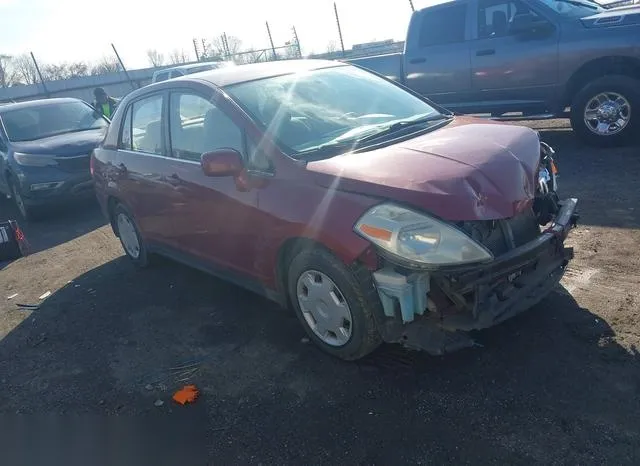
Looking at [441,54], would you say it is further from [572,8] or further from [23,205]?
[23,205]

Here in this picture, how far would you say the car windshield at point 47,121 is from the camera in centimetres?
902

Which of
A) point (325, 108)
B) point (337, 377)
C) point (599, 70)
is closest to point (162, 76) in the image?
point (599, 70)

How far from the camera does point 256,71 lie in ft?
14.2

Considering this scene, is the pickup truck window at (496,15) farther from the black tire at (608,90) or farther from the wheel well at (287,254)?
the wheel well at (287,254)

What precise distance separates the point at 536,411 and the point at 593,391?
347 millimetres

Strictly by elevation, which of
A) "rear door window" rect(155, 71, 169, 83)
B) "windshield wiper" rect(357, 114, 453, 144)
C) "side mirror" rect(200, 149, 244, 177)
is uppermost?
"rear door window" rect(155, 71, 169, 83)

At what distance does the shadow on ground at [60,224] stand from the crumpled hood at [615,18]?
286 inches

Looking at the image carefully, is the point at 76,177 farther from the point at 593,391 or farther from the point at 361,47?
the point at 361,47

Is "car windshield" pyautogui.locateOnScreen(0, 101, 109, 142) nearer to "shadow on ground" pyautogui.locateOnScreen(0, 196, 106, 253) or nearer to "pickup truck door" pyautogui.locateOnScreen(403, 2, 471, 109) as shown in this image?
"shadow on ground" pyautogui.locateOnScreen(0, 196, 106, 253)

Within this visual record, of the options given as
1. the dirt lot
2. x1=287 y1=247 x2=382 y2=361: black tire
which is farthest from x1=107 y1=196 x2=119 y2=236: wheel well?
x1=287 y1=247 x2=382 y2=361: black tire

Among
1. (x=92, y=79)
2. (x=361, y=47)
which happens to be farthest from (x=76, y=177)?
(x=92, y=79)

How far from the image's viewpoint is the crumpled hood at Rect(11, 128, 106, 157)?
8.34 meters

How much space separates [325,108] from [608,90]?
4939 millimetres

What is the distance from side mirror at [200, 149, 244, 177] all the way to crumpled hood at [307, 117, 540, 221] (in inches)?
20.0
